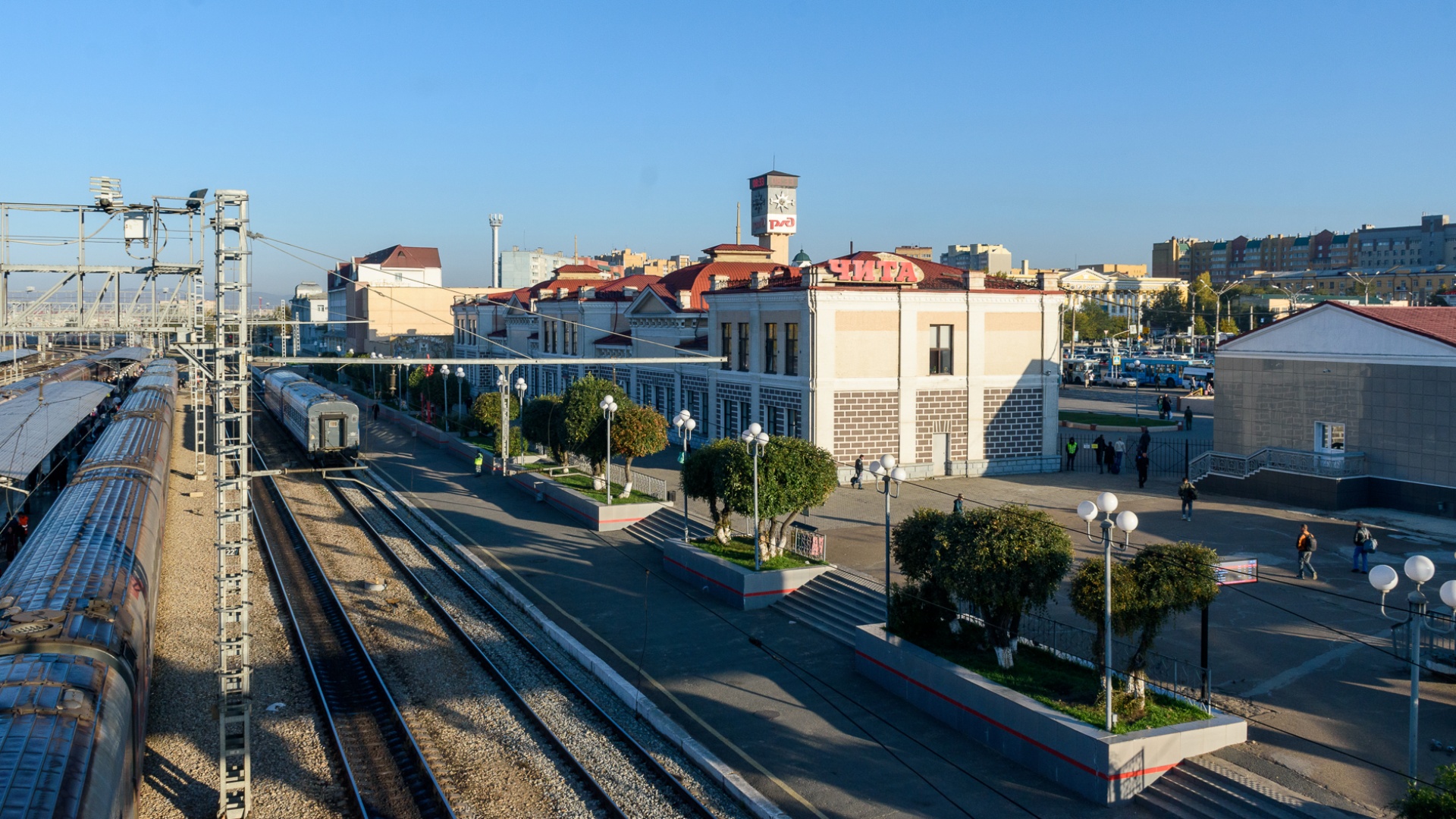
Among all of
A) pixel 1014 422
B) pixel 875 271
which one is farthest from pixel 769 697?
pixel 1014 422

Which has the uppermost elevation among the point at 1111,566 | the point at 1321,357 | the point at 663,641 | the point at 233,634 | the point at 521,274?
the point at 521,274

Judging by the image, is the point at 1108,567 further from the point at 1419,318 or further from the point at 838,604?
the point at 1419,318

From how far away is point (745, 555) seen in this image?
82.0ft

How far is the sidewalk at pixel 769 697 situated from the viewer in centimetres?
1376

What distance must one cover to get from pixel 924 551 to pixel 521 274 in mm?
146791

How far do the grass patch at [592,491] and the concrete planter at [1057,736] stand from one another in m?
17.3

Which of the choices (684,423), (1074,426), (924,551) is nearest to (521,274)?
(1074,426)

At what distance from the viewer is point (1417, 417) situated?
28.8 m

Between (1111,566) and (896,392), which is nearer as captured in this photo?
(1111,566)

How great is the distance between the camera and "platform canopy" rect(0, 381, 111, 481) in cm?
2533

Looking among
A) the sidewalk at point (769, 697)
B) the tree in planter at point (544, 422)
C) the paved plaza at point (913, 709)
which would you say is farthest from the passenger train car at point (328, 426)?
the sidewalk at point (769, 697)

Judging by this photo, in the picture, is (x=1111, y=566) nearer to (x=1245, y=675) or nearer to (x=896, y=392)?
(x=1245, y=675)

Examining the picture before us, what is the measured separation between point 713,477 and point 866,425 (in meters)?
12.6

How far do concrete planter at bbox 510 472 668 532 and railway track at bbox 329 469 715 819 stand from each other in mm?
4780
